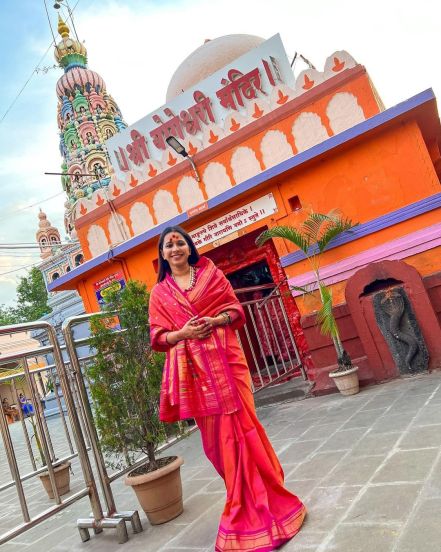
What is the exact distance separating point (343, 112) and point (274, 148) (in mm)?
1150

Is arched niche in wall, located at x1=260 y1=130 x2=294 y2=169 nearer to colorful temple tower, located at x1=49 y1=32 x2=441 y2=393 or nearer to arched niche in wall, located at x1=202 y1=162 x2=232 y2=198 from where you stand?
colorful temple tower, located at x1=49 y1=32 x2=441 y2=393

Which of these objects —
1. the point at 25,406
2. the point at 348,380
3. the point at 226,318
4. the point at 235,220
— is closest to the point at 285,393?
the point at 348,380

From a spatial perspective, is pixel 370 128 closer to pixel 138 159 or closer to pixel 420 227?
pixel 420 227

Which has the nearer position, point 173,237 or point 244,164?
point 173,237

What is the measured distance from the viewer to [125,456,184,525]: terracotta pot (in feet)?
10.6

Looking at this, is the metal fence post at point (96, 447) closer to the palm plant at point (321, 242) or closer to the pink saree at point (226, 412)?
the pink saree at point (226, 412)

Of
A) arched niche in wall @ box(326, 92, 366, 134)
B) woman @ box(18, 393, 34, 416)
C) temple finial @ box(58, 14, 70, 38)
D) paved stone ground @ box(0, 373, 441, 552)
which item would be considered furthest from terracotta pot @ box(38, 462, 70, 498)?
temple finial @ box(58, 14, 70, 38)

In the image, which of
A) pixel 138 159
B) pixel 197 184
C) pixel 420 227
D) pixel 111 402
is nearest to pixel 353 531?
pixel 111 402

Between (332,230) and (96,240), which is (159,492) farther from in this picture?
(96,240)

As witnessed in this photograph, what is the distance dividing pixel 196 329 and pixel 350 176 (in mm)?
4444

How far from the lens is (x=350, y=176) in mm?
6234

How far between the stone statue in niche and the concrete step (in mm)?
1357

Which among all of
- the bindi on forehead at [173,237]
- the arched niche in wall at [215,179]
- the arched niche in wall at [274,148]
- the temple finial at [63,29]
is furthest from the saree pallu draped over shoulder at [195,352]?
the temple finial at [63,29]

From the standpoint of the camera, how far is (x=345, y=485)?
115 inches
